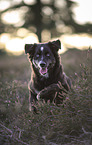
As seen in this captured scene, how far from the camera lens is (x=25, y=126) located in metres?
2.96

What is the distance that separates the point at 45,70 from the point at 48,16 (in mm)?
18354

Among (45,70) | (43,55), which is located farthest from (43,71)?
(43,55)

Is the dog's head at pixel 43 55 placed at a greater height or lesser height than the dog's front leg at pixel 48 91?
greater

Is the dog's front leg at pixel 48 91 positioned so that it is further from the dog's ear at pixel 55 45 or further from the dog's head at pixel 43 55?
the dog's ear at pixel 55 45

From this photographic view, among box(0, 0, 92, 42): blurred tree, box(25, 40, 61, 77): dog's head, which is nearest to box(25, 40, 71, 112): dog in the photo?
box(25, 40, 61, 77): dog's head

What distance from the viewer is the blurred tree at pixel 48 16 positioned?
20125 mm

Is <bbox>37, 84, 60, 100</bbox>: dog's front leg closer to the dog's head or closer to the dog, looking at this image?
the dog

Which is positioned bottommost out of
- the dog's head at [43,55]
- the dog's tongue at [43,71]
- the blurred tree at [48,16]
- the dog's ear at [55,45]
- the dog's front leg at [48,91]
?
the dog's front leg at [48,91]

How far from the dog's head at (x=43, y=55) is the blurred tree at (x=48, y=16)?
16.3 m

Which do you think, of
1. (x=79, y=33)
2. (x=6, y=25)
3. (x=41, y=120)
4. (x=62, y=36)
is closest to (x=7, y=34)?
(x=6, y=25)

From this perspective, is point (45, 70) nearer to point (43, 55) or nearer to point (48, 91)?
point (43, 55)

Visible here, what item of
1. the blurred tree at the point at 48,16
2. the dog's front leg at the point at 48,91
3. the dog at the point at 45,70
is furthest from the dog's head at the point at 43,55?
the blurred tree at the point at 48,16

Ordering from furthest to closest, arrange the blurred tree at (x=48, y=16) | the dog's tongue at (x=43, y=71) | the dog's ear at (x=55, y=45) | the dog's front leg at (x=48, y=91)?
the blurred tree at (x=48, y=16), the dog's ear at (x=55, y=45), the dog's tongue at (x=43, y=71), the dog's front leg at (x=48, y=91)

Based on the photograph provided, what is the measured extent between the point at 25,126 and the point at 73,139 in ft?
3.27
